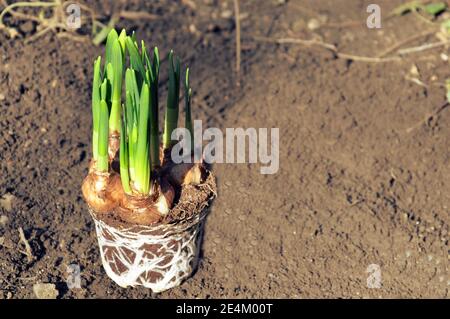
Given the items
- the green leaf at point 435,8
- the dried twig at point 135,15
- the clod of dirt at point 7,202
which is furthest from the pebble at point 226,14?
the clod of dirt at point 7,202

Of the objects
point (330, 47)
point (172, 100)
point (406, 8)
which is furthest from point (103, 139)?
point (406, 8)

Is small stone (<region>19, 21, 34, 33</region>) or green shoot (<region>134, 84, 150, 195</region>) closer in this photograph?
green shoot (<region>134, 84, 150, 195</region>)

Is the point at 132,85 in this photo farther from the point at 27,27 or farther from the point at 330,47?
the point at 330,47

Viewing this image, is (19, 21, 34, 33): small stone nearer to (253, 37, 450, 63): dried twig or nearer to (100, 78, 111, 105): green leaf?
(253, 37, 450, 63): dried twig

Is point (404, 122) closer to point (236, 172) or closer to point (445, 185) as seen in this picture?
point (445, 185)

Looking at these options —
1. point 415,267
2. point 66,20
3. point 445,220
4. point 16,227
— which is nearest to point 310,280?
point 415,267

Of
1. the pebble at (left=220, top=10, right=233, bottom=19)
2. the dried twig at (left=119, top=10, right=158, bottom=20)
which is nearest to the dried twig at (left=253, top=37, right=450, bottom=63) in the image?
the pebble at (left=220, top=10, right=233, bottom=19)

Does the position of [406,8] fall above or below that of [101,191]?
above
